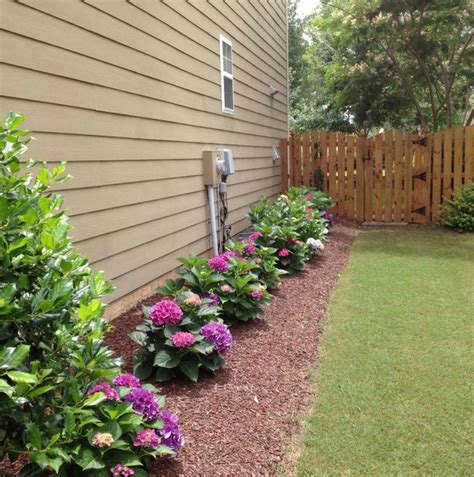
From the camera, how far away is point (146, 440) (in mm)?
1743

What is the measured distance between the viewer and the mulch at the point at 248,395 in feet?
6.71

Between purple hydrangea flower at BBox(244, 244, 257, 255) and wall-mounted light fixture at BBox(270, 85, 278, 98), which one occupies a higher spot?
wall-mounted light fixture at BBox(270, 85, 278, 98)

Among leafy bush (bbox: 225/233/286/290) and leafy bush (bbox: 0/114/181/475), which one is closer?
leafy bush (bbox: 0/114/181/475)

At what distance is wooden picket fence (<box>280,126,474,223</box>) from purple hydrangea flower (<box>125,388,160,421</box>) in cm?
720

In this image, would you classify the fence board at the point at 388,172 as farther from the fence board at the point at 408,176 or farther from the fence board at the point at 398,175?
the fence board at the point at 408,176

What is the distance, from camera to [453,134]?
7.89m

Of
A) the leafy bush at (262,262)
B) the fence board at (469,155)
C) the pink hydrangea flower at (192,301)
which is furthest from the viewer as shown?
the fence board at (469,155)

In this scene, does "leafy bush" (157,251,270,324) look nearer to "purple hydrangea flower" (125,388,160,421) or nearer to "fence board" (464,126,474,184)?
"purple hydrangea flower" (125,388,160,421)

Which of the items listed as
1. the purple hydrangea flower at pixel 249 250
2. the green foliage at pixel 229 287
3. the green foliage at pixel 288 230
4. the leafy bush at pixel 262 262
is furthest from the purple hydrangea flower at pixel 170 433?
the green foliage at pixel 288 230

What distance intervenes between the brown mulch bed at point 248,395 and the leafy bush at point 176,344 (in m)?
0.10

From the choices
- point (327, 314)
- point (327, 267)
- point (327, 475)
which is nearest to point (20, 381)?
point (327, 475)

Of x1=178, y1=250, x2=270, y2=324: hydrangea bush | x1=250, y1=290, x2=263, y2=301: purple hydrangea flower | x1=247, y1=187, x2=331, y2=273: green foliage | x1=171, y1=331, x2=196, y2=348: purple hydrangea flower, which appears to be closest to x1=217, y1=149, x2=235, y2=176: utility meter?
x1=247, y1=187, x2=331, y2=273: green foliage

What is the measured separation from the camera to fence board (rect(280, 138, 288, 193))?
9258 mm

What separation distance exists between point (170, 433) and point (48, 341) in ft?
2.06
